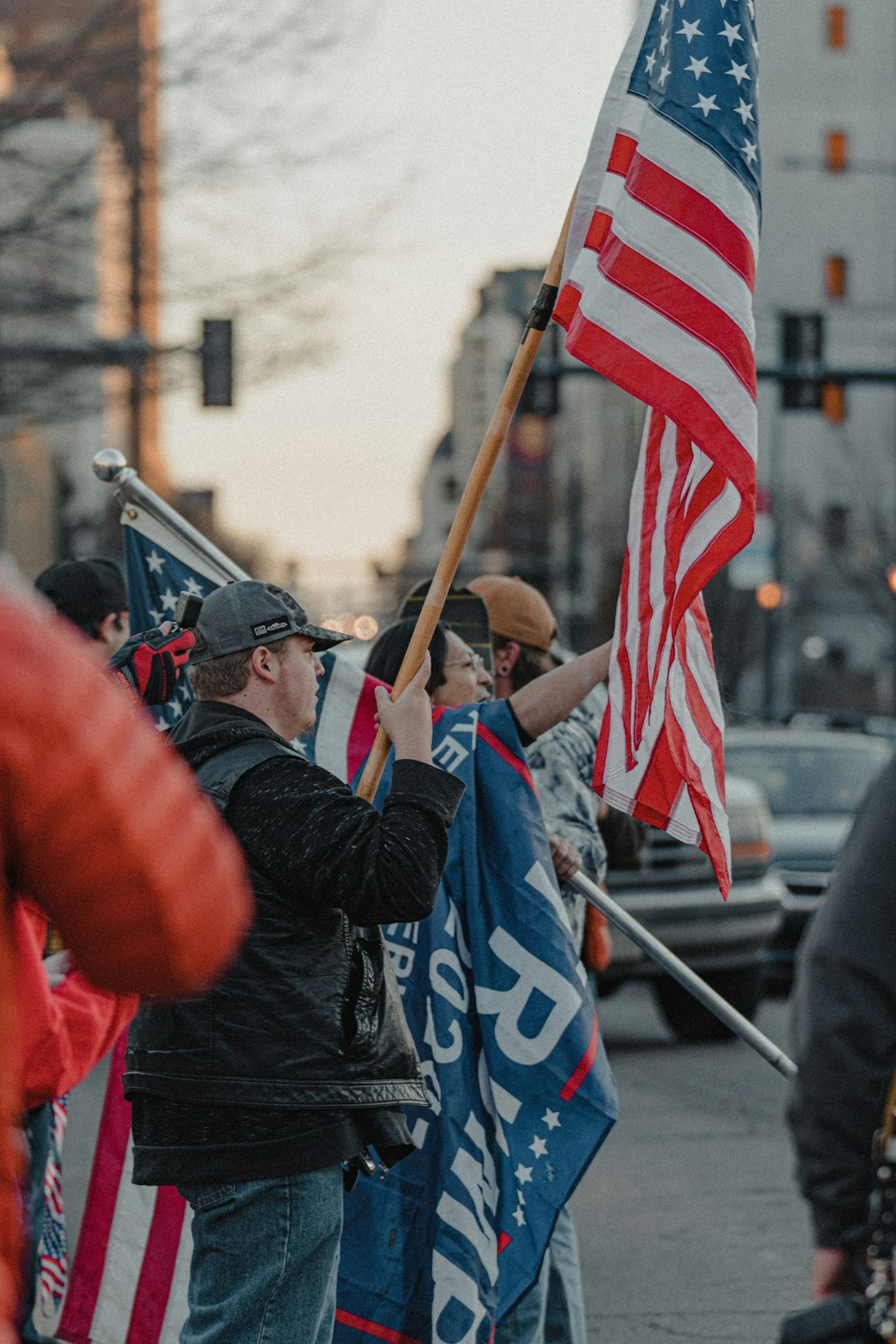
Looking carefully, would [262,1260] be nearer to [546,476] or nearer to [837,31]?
[837,31]

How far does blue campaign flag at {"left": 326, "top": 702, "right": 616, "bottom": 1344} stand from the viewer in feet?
14.2

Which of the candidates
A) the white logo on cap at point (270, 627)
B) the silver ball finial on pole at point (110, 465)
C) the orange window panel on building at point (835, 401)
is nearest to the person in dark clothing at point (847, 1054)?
the white logo on cap at point (270, 627)

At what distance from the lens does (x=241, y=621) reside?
378 cm

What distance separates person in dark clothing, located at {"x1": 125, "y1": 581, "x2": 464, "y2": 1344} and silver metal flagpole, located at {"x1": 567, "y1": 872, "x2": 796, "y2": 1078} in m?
1.08

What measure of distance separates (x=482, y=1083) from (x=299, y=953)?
1.10 m

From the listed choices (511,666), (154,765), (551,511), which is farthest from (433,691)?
(551,511)

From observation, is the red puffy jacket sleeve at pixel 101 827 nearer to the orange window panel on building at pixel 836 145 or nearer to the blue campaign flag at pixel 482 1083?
the blue campaign flag at pixel 482 1083

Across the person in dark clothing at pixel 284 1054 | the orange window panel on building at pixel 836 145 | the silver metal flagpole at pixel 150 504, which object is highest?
the orange window panel on building at pixel 836 145

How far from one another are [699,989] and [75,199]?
1282 cm

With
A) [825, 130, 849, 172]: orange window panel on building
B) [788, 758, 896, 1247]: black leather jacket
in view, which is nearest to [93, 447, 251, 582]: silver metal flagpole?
[788, 758, 896, 1247]: black leather jacket

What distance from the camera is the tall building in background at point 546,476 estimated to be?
4809 cm

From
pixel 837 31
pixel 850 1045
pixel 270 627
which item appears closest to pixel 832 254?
pixel 837 31

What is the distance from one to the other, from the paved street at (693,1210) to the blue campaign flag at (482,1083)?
167 centimetres

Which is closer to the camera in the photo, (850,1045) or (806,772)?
(850,1045)
